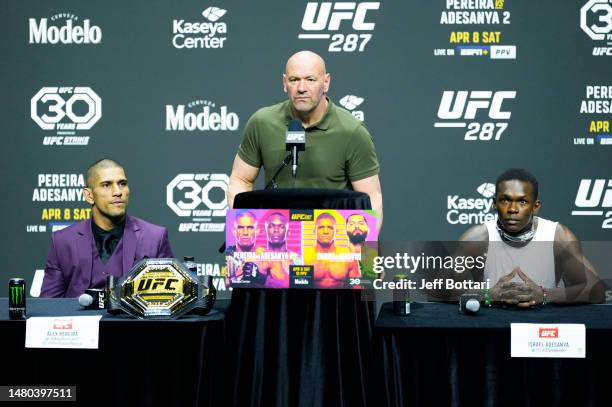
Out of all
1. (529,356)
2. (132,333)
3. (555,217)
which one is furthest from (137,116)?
(529,356)

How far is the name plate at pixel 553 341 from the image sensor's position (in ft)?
8.05

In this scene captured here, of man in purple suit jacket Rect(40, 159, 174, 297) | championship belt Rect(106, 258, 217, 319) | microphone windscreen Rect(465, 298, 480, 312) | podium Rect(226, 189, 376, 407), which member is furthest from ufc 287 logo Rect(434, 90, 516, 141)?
championship belt Rect(106, 258, 217, 319)

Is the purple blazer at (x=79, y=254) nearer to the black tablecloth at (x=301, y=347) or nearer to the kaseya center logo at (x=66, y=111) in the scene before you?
the black tablecloth at (x=301, y=347)

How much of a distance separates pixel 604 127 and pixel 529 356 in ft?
9.74

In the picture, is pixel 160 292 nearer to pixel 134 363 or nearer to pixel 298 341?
pixel 134 363

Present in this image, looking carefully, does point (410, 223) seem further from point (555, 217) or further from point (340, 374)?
point (340, 374)

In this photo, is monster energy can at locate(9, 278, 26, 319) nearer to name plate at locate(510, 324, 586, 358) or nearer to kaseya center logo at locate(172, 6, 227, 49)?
name plate at locate(510, 324, 586, 358)

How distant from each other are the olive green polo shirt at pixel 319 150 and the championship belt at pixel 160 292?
130 centimetres

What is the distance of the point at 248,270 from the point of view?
8.30ft

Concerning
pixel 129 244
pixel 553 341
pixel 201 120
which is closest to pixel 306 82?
pixel 129 244

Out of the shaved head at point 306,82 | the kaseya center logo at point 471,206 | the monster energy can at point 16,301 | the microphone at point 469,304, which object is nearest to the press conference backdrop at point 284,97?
the kaseya center logo at point 471,206

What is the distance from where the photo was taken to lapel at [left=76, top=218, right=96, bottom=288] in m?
3.73

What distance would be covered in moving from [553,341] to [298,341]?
720mm

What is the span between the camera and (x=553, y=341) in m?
2.46
